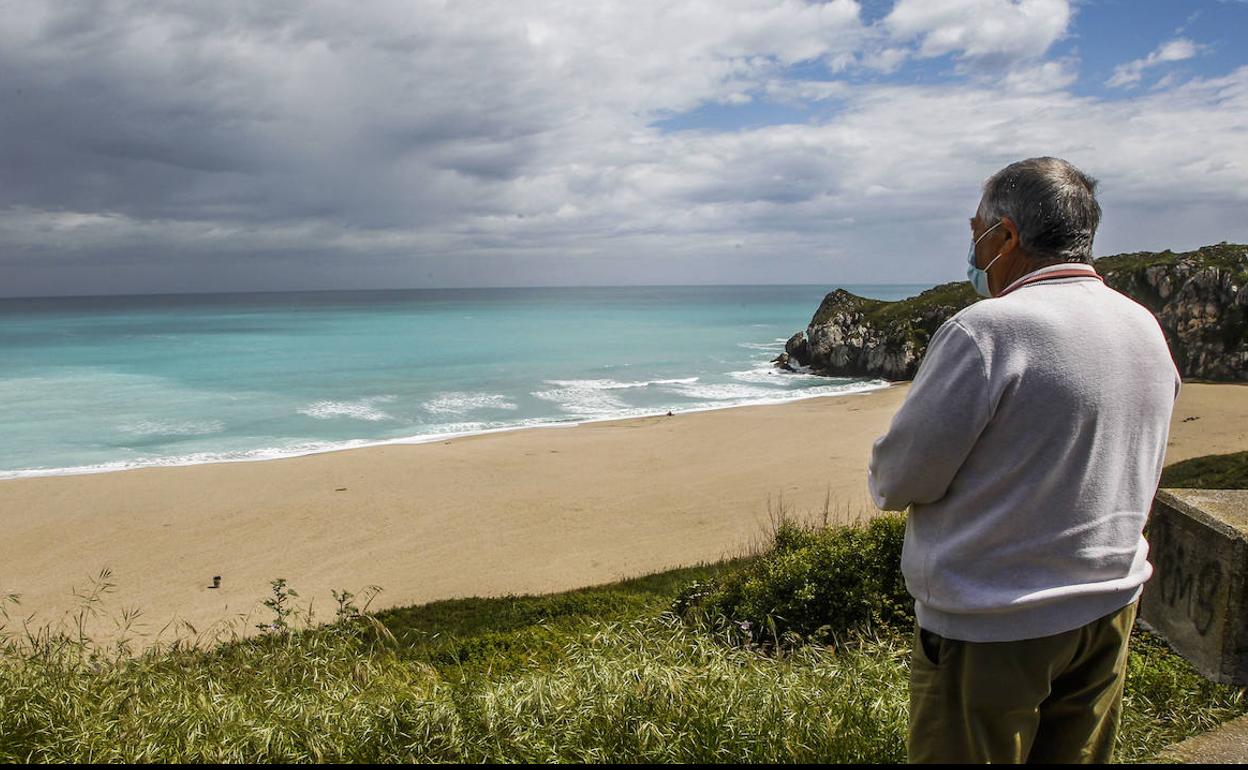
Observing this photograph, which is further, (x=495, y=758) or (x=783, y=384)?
(x=783, y=384)

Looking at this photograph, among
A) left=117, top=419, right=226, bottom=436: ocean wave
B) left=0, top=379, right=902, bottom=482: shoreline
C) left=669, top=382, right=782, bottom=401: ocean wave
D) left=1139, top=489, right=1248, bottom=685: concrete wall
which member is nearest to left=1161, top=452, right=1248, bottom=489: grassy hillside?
left=1139, top=489, right=1248, bottom=685: concrete wall

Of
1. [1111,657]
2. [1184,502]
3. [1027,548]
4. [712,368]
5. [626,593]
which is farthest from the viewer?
[712,368]

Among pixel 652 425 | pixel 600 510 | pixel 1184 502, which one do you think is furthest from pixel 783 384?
pixel 1184 502

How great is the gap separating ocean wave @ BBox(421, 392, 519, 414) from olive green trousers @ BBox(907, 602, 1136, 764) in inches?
1182

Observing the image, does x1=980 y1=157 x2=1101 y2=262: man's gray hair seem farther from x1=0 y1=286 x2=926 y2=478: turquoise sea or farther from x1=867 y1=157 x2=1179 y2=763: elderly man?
x1=0 y1=286 x2=926 y2=478: turquoise sea

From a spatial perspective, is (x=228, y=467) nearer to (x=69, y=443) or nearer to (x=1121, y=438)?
(x=69, y=443)

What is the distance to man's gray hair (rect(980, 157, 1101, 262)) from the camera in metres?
2.16

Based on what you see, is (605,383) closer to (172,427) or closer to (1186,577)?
(172,427)

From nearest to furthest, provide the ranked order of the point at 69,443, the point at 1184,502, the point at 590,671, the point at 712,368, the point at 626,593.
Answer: the point at 1184,502 → the point at 590,671 → the point at 626,593 → the point at 69,443 → the point at 712,368

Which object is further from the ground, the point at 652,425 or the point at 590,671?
the point at 590,671

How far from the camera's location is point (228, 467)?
20812 millimetres

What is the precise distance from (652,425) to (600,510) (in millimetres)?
11272

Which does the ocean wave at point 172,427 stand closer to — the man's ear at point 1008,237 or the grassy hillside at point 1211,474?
the grassy hillside at point 1211,474

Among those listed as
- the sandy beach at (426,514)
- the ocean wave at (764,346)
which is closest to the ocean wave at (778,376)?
the ocean wave at (764,346)
